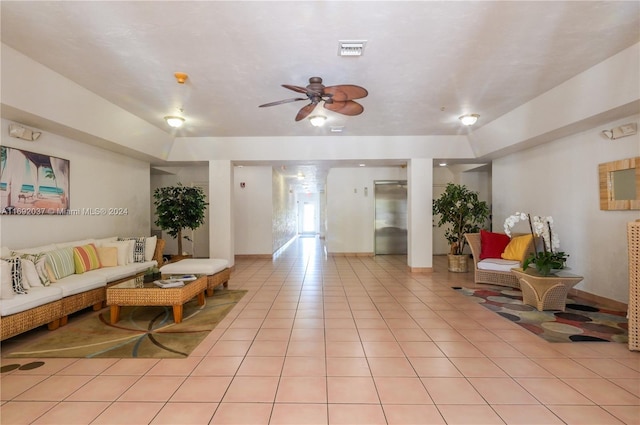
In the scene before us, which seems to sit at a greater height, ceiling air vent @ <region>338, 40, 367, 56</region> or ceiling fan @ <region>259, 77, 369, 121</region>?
ceiling air vent @ <region>338, 40, 367, 56</region>

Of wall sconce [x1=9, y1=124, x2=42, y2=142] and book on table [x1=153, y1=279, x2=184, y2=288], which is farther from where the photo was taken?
wall sconce [x1=9, y1=124, x2=42, y2=142]

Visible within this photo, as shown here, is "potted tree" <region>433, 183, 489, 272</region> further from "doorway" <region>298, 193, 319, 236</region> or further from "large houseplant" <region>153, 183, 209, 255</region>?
"doorway" <region>298, 193, 319, 236</region>

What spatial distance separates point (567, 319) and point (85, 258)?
655cm

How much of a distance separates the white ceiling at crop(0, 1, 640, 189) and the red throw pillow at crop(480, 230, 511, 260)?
252 centimetres

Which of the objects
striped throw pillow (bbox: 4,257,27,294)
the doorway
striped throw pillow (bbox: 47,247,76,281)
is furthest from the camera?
the doorway

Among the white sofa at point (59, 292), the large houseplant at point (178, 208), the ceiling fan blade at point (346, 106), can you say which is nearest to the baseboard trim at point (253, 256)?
the large houseplant at point (178, 208)

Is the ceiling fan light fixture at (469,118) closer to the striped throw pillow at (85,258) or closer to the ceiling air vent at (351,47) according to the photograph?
the ceiling air vent at (351,47)

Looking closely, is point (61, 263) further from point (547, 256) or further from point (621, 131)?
point (621, 131)

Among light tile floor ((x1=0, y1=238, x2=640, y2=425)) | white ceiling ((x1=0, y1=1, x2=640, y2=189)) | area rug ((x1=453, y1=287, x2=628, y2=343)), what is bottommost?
light tile floor ((x1=0, y1=238, x2=640, y2=425))

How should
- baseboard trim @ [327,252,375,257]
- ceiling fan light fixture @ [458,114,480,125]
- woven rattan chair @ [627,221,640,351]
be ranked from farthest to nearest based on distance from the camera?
baseboard trim @ [327,252,375,257] → ceiling fan light fixture @ [458,114,480,125] → woven rattan chair @ [627,221,640,351]

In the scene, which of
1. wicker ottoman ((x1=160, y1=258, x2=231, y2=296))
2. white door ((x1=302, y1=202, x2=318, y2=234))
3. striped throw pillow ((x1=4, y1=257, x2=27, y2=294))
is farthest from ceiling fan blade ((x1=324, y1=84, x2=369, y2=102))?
white door ((x1=302, y1=202, x2=318, y2=234))

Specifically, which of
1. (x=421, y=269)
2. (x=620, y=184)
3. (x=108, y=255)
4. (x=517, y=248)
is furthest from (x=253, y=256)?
(x=620, y=184)

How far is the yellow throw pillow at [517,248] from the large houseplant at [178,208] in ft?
20.5

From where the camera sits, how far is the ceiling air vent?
3115 millimetres
